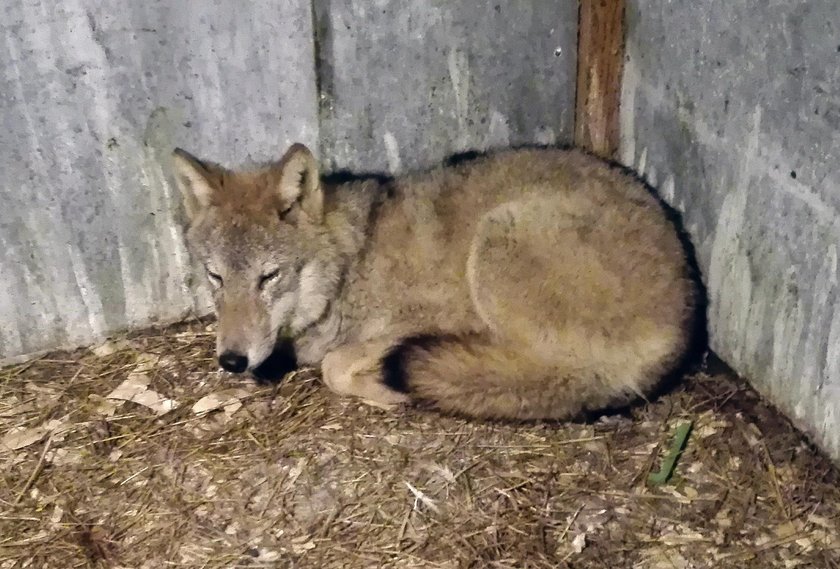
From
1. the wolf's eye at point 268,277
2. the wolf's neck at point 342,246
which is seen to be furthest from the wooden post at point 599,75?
the wolf's eye at point 268,277

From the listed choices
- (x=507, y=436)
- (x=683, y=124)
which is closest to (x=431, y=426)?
(x=507, y=436)

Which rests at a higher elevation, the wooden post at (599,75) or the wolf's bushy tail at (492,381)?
the wooden post at (599,75)

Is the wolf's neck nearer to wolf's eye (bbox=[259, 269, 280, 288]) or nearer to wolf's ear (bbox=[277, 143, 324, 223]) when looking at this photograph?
wolf's ear (bbox=[277, 143, 324, 223])

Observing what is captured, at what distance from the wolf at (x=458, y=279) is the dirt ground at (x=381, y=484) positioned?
22 cm

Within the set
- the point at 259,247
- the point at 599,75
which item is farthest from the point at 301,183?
the point at 599,75

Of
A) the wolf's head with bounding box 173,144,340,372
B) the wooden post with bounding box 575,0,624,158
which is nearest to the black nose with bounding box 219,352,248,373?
the wolf's head with bounding box 173,144,340,372

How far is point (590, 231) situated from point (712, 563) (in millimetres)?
1374

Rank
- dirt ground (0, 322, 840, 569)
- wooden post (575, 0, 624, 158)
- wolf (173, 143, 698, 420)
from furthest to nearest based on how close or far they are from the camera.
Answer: wooden post (575, 0, 624, 158) < wolf (173, 143, 698, 420) < dirt ground (0, 322, 840, 569)

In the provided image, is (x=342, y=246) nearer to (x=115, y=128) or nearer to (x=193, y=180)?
(x=193, y=180)

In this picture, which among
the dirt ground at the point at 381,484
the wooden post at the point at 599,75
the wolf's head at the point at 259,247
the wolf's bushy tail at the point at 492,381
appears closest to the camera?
the dirt ground at the point at 381,484

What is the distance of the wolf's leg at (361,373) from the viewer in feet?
11.9

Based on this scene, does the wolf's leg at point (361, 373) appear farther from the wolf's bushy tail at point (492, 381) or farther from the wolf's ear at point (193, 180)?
the wolf's ear at point (193, 180)

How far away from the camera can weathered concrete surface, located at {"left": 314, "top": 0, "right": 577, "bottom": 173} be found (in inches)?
149

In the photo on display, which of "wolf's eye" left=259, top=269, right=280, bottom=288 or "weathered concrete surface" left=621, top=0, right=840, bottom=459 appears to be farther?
"wolf's eye" left=259, top=269, right=280, bottom=288
